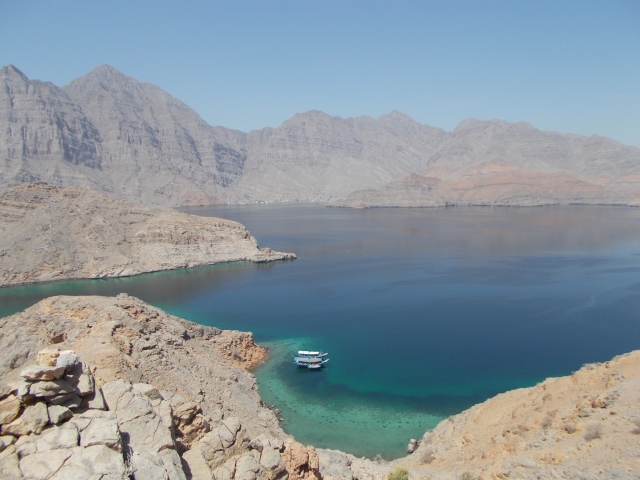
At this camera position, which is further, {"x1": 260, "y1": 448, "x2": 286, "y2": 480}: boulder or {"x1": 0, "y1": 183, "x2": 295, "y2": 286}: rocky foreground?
{"x1": 0, "y1": 183, "x2": 295, "y2": 286}: rocky foreground

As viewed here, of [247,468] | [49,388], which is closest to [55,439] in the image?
[49,388]

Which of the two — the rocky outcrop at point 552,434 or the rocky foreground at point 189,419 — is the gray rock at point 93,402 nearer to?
the rocky foreground at point 189,419

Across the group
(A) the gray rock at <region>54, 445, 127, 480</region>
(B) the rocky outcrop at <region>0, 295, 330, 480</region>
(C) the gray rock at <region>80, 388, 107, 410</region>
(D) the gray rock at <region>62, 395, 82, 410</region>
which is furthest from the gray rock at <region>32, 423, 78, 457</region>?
(C) the gray rock at <region>80, 388, 107, 410</region>

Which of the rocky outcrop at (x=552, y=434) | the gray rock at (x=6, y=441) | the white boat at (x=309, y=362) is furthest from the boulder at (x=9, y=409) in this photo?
the white boat at (x=309, y=362)

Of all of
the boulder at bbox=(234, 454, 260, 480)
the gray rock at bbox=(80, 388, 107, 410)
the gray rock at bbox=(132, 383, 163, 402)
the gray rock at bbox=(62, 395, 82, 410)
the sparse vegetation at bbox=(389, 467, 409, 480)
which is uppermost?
the gray rock at bbox=(62, 395, 82, 410)

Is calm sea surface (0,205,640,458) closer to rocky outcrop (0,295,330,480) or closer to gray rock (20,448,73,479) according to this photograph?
rocky outcrop (0,295,330,480)

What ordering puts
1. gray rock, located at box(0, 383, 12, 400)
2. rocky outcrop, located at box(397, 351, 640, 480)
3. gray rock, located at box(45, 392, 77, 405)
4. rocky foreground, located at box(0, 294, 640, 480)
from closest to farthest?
rocky foreground, located at box(0, 294, 640, 480) < gray rock, located at box(0, 383, 12, 400) < gray rock, located at box(45, 392, 77, 405) < rocky outcrop, located at box(397, 351, 640, 480)
